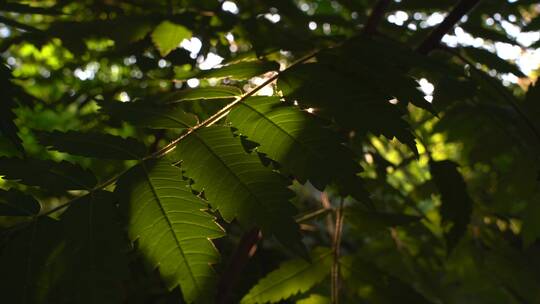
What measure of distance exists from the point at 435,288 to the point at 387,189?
1.07ft

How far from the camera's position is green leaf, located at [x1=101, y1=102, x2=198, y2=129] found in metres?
0.79

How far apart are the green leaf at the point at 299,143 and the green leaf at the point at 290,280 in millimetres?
369

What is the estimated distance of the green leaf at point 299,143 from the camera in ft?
2.24

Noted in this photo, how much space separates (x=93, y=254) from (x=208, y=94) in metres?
0.36

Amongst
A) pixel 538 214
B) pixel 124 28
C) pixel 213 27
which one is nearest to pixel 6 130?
pixel 124 28

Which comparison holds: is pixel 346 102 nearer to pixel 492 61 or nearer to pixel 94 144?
pixel 94 144

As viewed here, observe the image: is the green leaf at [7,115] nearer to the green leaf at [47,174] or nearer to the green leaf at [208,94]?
the green leaf at [47,174]

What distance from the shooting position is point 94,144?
2.51ft

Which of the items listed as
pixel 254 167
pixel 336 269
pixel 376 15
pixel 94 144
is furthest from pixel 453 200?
pixel 94 144

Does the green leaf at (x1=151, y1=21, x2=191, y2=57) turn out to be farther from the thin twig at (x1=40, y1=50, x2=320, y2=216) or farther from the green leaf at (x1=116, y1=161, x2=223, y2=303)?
the green leaf at (x1=116, y1=161, x2=223, y2=303)

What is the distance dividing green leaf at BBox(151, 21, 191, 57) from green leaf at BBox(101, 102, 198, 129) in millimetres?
392

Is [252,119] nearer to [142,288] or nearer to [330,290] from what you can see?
[330,290]

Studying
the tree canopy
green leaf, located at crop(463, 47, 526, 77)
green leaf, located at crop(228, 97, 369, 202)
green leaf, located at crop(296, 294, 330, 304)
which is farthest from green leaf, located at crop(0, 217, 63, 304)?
green leaf, located at crop(463, 47, 526, 77)

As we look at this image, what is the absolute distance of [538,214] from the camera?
102 centimetres
